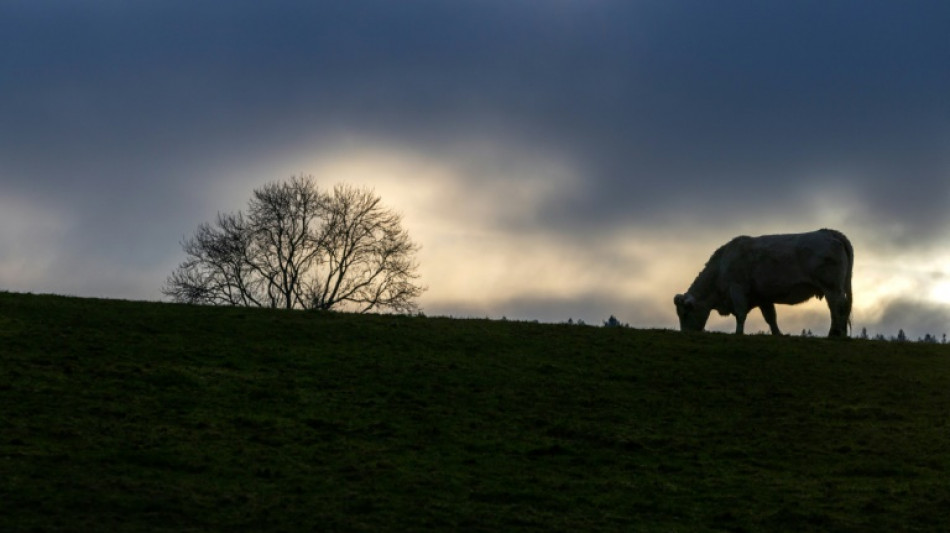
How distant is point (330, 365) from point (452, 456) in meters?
5.90

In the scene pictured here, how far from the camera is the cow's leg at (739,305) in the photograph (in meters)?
33.9

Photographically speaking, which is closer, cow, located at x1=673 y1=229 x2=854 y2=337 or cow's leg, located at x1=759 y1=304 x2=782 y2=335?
cow, located at x1=673 y1=229 x2=854 y2=337

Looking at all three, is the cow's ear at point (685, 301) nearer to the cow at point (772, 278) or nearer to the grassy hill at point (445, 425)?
the cow at point (772, 278)

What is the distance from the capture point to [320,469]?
1568cm

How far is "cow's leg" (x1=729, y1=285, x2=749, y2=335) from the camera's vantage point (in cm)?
3391

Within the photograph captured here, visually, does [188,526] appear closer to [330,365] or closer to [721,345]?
[330,365]

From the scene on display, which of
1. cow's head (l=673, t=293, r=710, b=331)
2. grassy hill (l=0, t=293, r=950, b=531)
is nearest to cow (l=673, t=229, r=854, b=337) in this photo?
cow's head (l=673, t=293, r=710, b=331)

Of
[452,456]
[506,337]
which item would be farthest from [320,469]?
[506,337]

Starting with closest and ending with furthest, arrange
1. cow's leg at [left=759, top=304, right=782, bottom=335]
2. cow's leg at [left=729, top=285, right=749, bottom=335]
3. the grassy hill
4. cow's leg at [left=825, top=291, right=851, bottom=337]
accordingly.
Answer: the grassy hill
cow's leg at [left=825, top=291, right=851, bottom=337]
cow's leg at [left=729, top=285, right=749, bottom=335]
cow's leg at [left=759, top=304, right=782, bottom=335]

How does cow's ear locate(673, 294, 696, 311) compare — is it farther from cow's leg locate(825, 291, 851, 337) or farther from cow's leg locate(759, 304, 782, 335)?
cow's leg locate(825, 291, 851, 337)

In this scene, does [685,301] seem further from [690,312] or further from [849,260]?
[849,260]

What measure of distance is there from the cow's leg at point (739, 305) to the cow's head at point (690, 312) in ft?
4.73

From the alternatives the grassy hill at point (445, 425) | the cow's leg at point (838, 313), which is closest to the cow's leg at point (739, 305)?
the cow's leg at point (838, 313)

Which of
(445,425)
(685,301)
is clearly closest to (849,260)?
(685,301)
